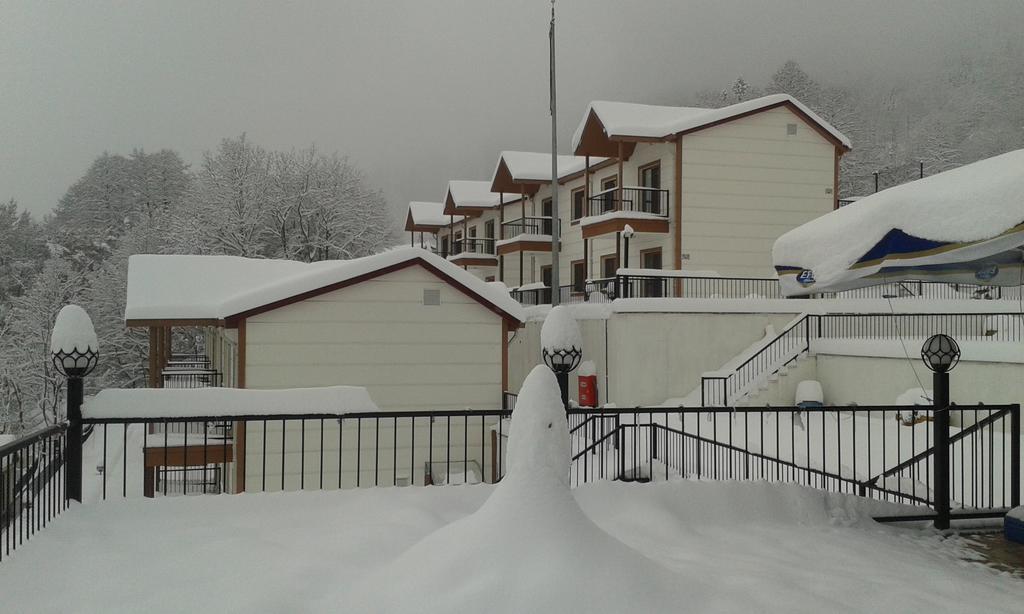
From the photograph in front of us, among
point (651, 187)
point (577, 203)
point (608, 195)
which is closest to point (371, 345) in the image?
point (651, 187)

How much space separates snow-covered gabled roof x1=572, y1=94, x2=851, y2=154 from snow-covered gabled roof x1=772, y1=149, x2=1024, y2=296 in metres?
18.0

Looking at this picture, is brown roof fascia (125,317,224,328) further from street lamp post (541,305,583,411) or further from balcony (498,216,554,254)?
balcony (498,216,554,254)

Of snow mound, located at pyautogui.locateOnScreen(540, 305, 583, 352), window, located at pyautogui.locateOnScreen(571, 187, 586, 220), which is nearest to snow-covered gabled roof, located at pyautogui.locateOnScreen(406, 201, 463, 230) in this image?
window, located at pyautogui.locateOnScreen(571, 187, 586, 220)

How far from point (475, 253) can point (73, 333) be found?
3325cm

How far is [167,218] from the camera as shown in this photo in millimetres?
53312

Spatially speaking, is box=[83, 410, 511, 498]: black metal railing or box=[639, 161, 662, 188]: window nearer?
box=[83, 410, 511, 498]: black metal railing

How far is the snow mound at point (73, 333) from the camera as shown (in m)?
6.85

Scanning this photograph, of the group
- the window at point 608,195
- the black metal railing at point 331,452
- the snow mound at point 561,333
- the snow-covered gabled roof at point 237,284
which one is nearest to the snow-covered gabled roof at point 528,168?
the window at point 608,195

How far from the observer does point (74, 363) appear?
22.7 feet

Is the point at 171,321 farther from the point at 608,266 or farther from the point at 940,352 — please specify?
the point at 608,266

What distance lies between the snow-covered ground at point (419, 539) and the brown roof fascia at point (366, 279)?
694cm

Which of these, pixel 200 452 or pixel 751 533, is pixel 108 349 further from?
pixel 751 533

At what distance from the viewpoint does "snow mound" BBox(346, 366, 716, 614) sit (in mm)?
4109

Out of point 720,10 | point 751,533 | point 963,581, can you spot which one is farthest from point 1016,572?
point 720,10
